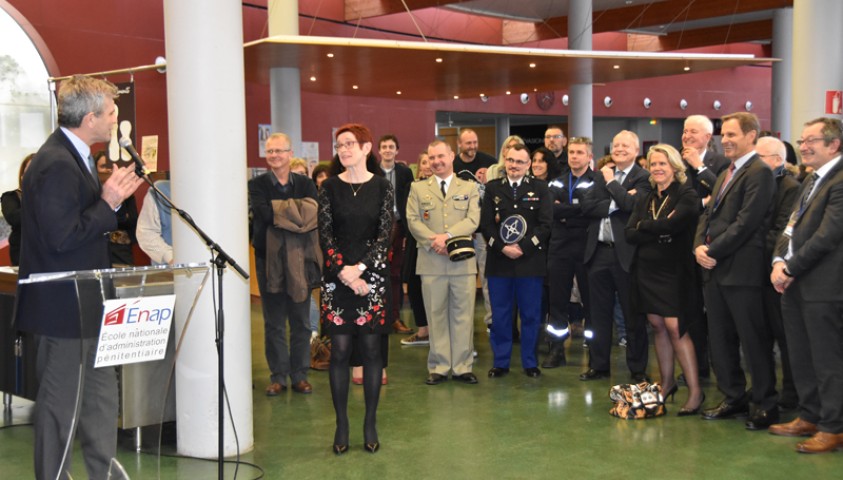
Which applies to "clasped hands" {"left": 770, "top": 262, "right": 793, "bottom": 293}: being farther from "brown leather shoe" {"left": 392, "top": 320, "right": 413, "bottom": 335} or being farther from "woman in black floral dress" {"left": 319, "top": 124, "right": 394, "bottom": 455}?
"brown leather shoe" {"left": 392, "top": 320, "right": 413, "bottom": 335}

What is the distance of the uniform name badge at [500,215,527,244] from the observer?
631cm

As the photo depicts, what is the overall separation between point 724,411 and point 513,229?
1918 mm

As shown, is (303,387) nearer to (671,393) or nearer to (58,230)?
(671,393)

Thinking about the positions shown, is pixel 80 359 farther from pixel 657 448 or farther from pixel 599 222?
pixel 599 222

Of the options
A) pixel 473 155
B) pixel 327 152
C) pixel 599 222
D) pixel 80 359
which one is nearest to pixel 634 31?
pixel 327 152

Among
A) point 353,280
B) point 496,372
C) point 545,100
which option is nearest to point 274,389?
point 496,372

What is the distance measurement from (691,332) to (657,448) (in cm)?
165

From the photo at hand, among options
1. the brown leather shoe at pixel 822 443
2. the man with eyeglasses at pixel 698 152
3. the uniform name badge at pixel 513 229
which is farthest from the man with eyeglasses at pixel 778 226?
the uniform name badge at pixel 513 229

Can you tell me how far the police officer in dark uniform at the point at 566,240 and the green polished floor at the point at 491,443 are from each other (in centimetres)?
69

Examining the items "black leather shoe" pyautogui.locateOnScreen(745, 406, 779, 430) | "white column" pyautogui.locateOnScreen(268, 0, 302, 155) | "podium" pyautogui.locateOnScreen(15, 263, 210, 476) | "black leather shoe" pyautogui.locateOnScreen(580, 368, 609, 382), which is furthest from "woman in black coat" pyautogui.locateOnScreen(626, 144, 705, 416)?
"white column" pyautogui.locateOnScreen(268, 0, 302, 155)

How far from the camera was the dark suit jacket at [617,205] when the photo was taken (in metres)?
6.20

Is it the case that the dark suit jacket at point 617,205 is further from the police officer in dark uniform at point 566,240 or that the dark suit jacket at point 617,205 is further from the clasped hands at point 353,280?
the clasped hands at point 353,280

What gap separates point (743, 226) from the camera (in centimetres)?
494

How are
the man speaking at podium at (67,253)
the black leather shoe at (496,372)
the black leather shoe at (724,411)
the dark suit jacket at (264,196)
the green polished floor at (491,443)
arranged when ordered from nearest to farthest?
the man speaking at podium at (67,253), the green polished floor at (491,443), the black leather shoe at (724,411), the dark suit jacket at (264,196), the black leather shoe at (496,372)
